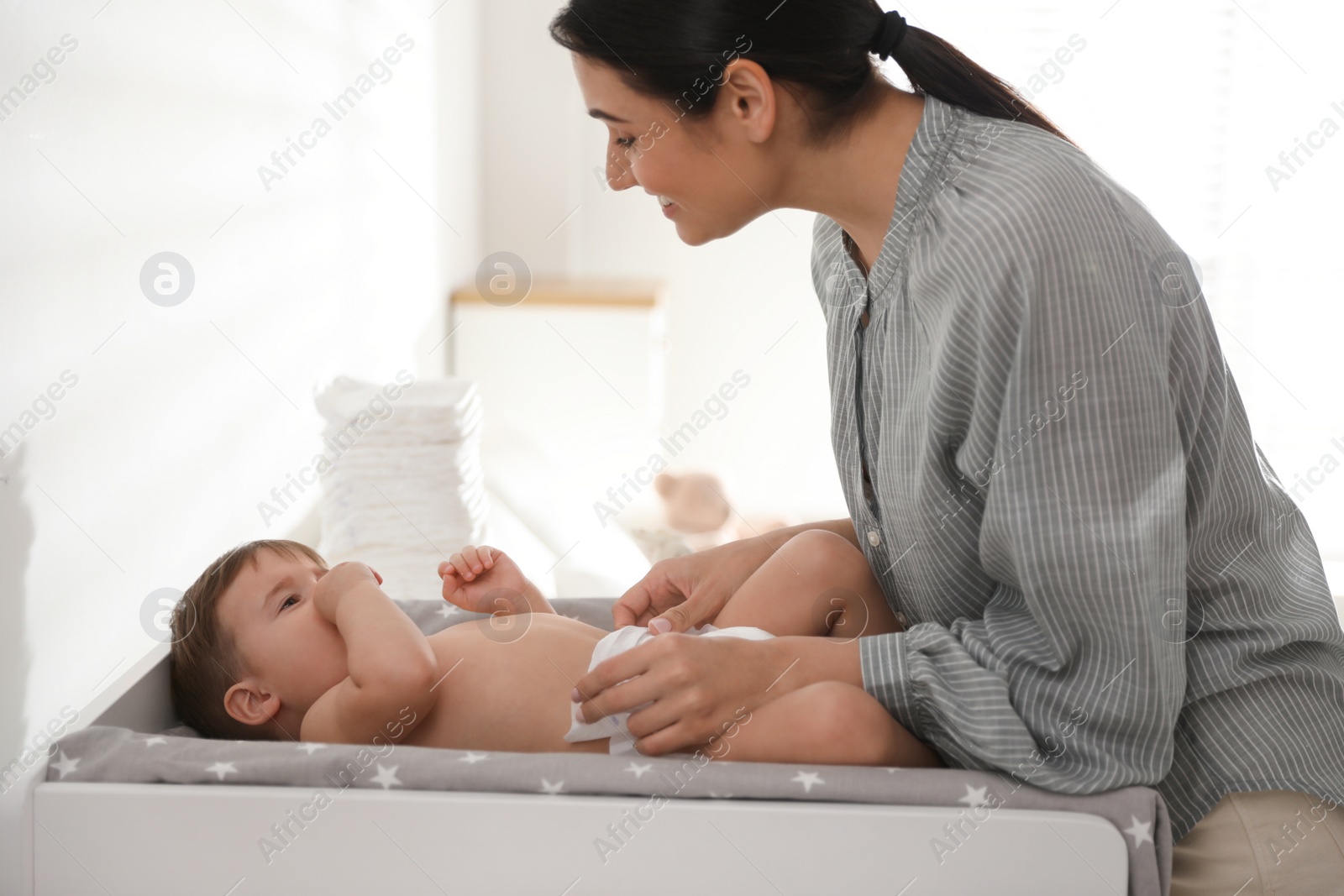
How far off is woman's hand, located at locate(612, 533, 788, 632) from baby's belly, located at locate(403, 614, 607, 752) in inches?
2.8

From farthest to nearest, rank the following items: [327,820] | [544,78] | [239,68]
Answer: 1. [544,78]
2. [239,68]
3. [327,820]

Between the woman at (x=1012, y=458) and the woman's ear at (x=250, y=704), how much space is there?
351mm

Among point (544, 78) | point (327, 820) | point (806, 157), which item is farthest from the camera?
point (544, 78)

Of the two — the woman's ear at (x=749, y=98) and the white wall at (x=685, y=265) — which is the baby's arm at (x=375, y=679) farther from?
the white wall at (x=685, y=265)

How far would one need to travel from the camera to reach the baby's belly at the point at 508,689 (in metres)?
0.93

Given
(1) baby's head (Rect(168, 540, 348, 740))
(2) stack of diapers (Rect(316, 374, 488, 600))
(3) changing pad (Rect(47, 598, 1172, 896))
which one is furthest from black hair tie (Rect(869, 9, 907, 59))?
(2) stack of diapers (Rect(316, 374, 488, 600))

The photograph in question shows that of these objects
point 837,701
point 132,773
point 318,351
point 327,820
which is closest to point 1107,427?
point 837,701

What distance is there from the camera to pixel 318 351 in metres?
1.70

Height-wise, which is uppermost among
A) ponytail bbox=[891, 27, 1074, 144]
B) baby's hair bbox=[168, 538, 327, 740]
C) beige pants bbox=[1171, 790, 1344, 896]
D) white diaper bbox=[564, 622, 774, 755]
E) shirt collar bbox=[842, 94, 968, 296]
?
ponytail bbox=[891, 27, 1074, 144]

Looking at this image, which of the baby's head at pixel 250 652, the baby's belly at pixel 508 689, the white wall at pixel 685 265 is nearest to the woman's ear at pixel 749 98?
the baby's belly at pixel 508 689

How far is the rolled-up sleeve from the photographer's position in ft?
2.41

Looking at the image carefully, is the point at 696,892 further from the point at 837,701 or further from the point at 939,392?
the point at 939,392

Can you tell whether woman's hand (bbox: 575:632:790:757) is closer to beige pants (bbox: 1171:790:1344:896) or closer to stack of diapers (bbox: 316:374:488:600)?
beige pants (bbox: 1171:790:1344:896)

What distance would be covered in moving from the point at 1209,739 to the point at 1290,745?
0.18ft
